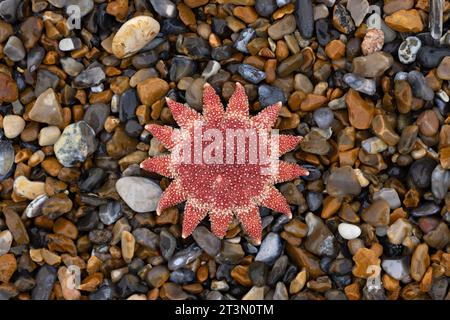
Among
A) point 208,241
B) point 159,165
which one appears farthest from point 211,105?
point 208,241

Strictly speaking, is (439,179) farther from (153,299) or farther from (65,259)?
(65,259)

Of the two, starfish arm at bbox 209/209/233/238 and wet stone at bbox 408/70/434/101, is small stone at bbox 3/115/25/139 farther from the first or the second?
wet stone at bbox 408/70/434/101

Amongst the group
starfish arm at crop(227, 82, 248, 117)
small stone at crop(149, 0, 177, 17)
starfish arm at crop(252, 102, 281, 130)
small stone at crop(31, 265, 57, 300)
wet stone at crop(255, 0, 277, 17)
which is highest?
wet stone at crop(255, 0, 277, 17)

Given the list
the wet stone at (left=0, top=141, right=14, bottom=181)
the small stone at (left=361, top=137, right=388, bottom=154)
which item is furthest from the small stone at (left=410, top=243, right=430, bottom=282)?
the wet stone at (left=0, top=141, right=14, bottom=181)

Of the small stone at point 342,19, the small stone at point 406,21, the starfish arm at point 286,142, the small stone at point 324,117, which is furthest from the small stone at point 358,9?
the starfish arm at point 286,142

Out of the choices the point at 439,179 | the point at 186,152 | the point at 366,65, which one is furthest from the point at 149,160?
the point at 439,179

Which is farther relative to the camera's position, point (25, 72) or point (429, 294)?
point (25, 72)
